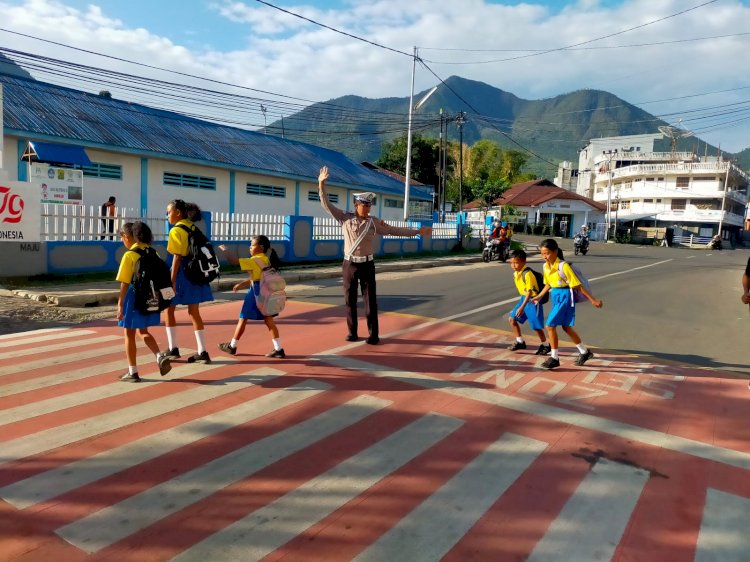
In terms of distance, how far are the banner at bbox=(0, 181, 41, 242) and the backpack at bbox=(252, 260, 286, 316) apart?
7.37 meters

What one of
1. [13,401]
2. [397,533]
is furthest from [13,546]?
[13,401]

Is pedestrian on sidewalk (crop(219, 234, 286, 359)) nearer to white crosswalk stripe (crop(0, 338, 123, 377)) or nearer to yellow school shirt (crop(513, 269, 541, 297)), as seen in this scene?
white crosswalk stripe (crop(0, 338, 123, 377))

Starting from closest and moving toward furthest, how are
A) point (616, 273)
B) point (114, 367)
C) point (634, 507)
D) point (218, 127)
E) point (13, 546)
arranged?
point (13, 546)
point (634, 507)
point (114, 367)
point (616, 273)
point (218, 127)

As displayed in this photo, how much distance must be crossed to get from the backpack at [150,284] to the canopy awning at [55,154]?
12942mm

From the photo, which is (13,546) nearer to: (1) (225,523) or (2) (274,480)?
(1) (225,523)

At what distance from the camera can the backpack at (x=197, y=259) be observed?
548 centimetres

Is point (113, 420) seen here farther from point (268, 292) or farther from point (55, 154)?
point (55, 154)

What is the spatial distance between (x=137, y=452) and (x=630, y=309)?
974cm

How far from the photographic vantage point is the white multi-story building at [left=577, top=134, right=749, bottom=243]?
5847cm

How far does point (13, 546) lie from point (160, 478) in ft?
2.61

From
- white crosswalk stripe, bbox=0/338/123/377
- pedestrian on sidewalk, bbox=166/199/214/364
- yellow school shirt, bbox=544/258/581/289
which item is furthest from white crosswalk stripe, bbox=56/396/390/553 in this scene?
white crosswalk stripe, bbox=0/338/123/377

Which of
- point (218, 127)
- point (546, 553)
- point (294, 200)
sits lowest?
point (546, 553)

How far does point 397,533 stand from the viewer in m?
2.71

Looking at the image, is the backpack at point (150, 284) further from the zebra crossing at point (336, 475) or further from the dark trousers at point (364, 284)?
the dark trousers at point (364, 284)
